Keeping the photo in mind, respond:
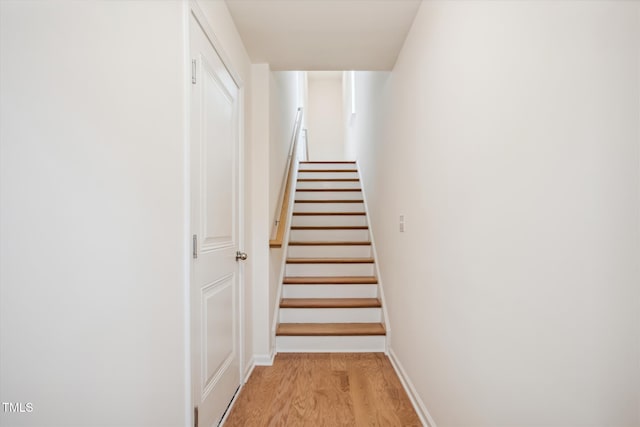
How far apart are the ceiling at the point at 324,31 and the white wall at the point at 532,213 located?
0.35 metres

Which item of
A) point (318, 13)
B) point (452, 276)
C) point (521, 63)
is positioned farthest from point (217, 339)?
point (318, 13)

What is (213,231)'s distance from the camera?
1.85m

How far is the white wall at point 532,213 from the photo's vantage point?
719 millimetres

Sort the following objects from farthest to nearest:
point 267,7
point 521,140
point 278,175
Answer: point 278,175
point 267,7
point 521,140

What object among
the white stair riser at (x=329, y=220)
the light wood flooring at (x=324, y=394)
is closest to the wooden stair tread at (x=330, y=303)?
the light wood flooring at (x=324, y=394)

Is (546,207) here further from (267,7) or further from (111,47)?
(267,7)

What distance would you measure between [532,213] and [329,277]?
2.84m

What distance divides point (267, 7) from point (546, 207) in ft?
5.99

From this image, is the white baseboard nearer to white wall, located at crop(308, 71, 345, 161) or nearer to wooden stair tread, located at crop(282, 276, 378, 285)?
wooden stair tread, located at crop(282, 276, 378, 285)

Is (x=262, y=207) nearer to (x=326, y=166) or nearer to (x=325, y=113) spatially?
(x=326, y=166)

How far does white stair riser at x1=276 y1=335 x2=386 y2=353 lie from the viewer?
302cm

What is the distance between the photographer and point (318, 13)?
2146 millimetres

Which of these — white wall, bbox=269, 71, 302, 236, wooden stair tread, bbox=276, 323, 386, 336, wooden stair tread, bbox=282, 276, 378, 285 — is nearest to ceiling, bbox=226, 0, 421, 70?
white wall, bbox=269, 71, 302, 236

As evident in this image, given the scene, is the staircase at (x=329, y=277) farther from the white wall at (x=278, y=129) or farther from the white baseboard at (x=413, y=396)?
the white wall at (x=278, y=129)
